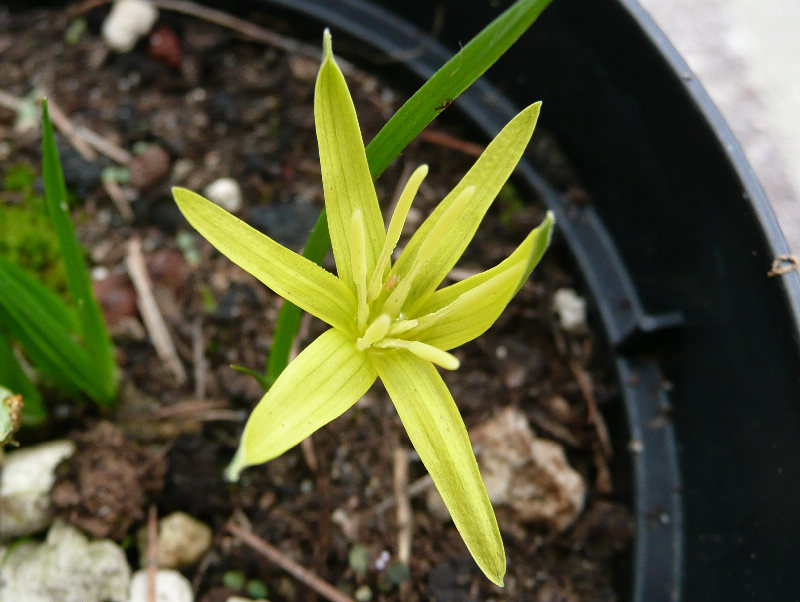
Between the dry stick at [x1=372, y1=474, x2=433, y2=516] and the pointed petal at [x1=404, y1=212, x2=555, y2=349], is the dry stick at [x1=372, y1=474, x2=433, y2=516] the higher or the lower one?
the lower one

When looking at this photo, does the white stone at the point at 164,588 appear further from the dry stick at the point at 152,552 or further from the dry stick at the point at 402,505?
the dry stick at the point at 402,505

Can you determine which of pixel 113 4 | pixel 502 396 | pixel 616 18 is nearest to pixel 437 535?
pixel 502 396

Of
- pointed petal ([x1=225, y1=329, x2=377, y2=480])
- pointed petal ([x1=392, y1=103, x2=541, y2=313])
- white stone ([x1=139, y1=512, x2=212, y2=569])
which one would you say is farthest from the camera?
white stone ([x1=139, y1=512, x2=212, y2=569])

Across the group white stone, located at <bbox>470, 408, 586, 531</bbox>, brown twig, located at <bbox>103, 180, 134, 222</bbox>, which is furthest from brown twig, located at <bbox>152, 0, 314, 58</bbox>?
white stone, located at <bbox>470, 408, 586, 531</bbox>

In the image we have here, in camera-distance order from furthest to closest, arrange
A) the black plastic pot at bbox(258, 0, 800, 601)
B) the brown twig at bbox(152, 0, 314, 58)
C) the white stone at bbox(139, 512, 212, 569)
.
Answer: the brown twig at bbox(152, 0, 314, 58), the white stone at bbox(139, 512, 212, 569), the black plastic pot at bbox(258, 0, 800, 601)

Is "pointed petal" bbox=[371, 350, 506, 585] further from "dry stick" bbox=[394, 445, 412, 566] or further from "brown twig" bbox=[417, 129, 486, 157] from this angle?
"brown twig" bbox=[417, 129, 486, 157]

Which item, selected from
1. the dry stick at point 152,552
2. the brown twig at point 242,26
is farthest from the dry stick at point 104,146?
the dry stick at point 152,552
